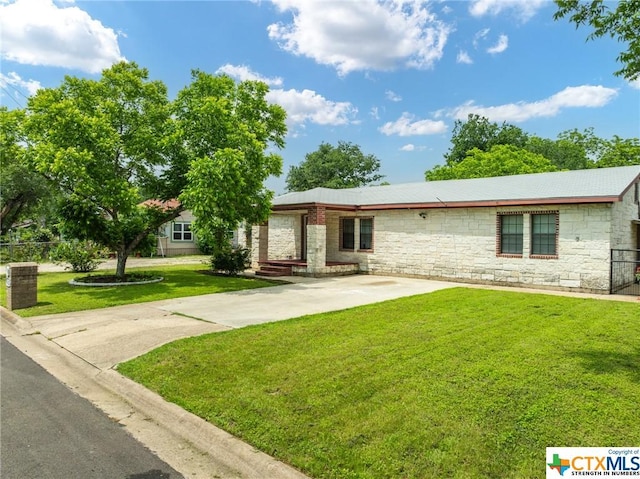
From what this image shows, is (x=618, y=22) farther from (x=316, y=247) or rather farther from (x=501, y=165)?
(x=501, y=165)

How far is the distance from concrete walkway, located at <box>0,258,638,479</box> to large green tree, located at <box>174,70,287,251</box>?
2.95 metres

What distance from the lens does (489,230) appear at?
572 inches

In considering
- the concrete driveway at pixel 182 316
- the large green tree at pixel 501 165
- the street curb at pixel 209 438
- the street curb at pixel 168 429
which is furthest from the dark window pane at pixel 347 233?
the large green tree at pixel 501 165

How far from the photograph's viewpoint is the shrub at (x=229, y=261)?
711 inches

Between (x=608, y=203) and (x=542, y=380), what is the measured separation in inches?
365

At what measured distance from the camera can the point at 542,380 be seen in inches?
194

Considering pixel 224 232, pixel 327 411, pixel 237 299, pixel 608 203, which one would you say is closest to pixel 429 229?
pixel 608 203

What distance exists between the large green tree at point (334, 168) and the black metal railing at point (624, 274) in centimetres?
3575

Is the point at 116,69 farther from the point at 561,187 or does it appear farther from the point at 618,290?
the point at 618,290

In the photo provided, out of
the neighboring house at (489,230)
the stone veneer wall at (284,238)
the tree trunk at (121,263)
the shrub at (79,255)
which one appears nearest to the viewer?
the neighboring house at (489,230)

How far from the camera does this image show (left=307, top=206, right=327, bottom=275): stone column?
16.8m

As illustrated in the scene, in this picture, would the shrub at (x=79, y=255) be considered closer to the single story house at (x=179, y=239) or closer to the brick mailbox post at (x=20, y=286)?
the brick mailbox post at (x=20, y=286)

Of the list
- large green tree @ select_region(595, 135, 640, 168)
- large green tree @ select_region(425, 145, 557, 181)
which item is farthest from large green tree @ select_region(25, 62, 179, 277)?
large green tree @ select_region(595, 135, 640, 168)

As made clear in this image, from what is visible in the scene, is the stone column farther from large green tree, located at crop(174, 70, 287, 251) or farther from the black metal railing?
the black metal railing
